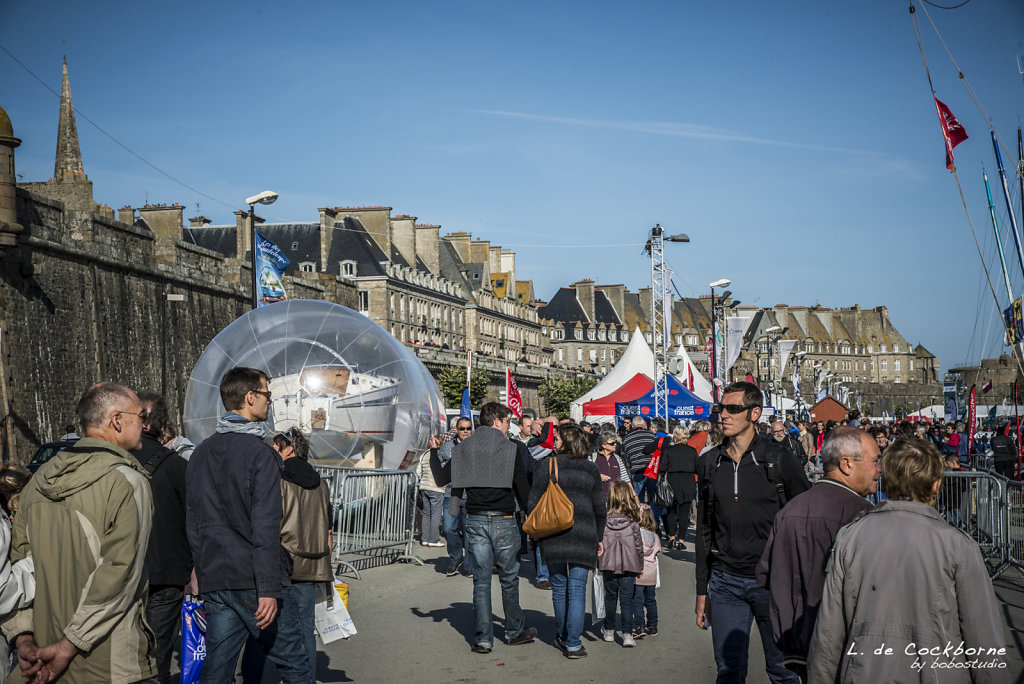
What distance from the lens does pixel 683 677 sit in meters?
7.20

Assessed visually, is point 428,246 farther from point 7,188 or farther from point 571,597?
point 571,597

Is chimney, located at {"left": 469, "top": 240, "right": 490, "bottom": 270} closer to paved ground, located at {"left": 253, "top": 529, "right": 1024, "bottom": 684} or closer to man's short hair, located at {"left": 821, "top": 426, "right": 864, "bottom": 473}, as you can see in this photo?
paved ground, located at {"left": 253, "top": 529, "right": 1024, "bottom": 684}

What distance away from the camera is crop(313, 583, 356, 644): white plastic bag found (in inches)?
252

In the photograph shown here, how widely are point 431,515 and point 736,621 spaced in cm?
931

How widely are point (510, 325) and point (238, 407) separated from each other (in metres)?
91.1

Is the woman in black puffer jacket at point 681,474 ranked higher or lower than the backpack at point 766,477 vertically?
lower

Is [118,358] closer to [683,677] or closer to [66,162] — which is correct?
[683,677]

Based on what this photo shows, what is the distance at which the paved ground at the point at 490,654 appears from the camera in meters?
7.28

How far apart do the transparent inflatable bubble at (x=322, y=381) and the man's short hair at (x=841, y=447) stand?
8537 millimetres

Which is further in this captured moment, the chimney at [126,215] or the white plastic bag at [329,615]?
the chimney at [126,215]

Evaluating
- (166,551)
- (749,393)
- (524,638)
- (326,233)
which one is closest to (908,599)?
(749,393)

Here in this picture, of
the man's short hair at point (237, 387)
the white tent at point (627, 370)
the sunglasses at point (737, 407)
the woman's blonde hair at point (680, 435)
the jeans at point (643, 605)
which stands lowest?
the jeans at point (643, 605)

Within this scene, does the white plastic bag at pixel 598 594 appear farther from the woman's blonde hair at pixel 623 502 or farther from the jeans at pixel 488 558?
the jeans at pixel 488 558

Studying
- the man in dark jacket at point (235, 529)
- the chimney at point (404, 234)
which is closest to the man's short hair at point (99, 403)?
the man in dark jacket at point (235, 529)
